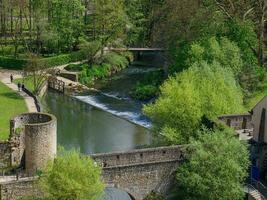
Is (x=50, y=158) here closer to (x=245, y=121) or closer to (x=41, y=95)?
(x=245, y=121)

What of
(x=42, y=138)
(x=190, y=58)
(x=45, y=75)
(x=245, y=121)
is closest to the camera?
(x=42, y=138)

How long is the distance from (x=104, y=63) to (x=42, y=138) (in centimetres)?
4688

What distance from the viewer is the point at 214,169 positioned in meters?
35.8

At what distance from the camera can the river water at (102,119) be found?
51.5m

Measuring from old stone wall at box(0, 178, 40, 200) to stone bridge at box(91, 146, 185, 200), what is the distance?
4.02m

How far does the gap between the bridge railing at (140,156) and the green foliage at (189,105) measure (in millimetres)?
4185

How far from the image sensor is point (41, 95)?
6700cm

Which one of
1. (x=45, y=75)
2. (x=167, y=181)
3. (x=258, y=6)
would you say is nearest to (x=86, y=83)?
(x=45, y=75)

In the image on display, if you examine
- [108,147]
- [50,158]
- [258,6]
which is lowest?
[108,147]

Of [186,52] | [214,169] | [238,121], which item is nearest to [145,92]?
[186,52]

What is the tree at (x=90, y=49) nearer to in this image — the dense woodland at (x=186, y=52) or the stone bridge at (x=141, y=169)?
the dense woodland at (x=186, y=52)

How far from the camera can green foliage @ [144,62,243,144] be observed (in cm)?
4275

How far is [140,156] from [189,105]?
8.49 metres

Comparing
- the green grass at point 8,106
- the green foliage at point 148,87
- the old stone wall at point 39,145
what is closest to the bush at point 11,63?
the green grass at point 8,106
